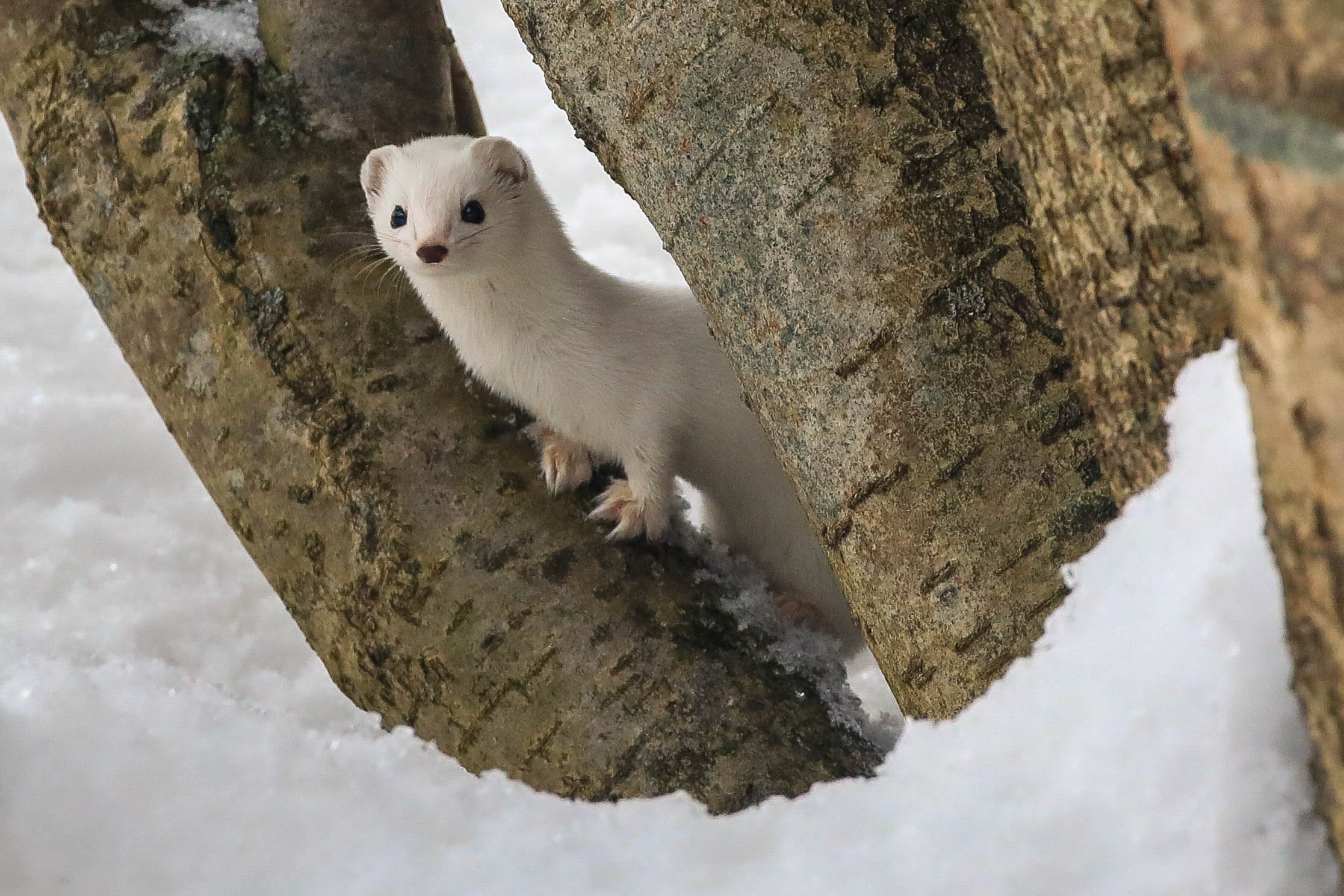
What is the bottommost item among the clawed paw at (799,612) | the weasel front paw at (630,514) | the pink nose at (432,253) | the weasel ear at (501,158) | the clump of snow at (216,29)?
the clawed paw at (799,612)

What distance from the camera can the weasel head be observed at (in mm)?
1875

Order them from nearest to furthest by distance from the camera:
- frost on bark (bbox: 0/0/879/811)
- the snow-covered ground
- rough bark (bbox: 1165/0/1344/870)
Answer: rough bark (bbox: 1165/0/1344/870)
the snow-covered ground
frost on bark (bbox: 0/0/879/811)

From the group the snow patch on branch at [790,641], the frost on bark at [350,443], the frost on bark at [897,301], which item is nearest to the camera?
the frost on bark at [897,301]

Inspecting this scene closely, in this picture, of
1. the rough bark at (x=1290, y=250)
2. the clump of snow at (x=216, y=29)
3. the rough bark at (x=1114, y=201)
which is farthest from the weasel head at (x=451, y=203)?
the rough bark at (x=1290, y=250)

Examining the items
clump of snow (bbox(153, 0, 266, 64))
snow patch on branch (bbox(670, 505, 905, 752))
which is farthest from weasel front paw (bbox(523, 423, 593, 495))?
clump of snow (bbox(153, 0, 266, 64))

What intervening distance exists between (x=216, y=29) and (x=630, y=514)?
3.33ft

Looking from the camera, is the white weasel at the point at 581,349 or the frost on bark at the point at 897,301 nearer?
the frost on bark at the point at 897,301

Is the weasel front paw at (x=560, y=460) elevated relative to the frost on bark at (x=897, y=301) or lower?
lower

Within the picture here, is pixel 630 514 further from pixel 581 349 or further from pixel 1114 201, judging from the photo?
pixel 1114 201

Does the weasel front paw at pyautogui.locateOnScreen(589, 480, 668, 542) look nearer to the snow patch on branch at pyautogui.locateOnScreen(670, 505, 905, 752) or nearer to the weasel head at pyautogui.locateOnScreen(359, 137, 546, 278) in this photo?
the snow patch on branch at pyautogui.locateOnScreen(670, 505, 905, 752)

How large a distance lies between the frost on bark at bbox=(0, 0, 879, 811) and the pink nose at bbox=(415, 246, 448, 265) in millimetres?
72

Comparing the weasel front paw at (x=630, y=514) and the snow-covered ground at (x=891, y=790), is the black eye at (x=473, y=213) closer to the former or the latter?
the weasel front paw at (x=630, y=514)

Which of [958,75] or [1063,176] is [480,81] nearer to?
[958,75]

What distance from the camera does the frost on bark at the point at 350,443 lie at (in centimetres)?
151
